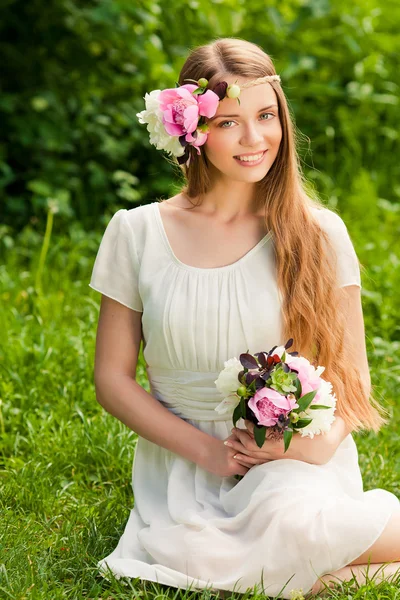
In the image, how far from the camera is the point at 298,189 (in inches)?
112

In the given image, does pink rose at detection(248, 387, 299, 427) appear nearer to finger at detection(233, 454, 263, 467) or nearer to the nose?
finger at detection(233, 454, 263, 467)

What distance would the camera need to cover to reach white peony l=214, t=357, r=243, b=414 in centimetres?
254

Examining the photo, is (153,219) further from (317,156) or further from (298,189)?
(317,156)

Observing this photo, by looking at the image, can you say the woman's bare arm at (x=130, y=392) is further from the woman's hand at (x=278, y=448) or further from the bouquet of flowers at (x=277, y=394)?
the bouquet of flowers at (x=277, y=394)

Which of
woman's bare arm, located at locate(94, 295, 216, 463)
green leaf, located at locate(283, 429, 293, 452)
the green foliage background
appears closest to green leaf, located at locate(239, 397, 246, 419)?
green leaf, located at locate(283, 429, 293, 452)

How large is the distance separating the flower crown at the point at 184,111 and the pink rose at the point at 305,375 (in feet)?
2.05

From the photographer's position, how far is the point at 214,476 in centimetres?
281

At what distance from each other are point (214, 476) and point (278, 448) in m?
0.27

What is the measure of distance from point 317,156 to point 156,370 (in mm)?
3602

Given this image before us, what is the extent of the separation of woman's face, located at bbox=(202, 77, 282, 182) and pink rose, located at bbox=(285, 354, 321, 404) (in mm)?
537

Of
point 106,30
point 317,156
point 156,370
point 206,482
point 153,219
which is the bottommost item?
point 206,482

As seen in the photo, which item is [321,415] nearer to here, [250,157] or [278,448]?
[278,448]

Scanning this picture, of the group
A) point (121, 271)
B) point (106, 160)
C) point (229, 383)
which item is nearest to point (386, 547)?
point (229, 383)

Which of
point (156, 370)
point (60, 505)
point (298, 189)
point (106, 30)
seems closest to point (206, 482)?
point (156, 370)
